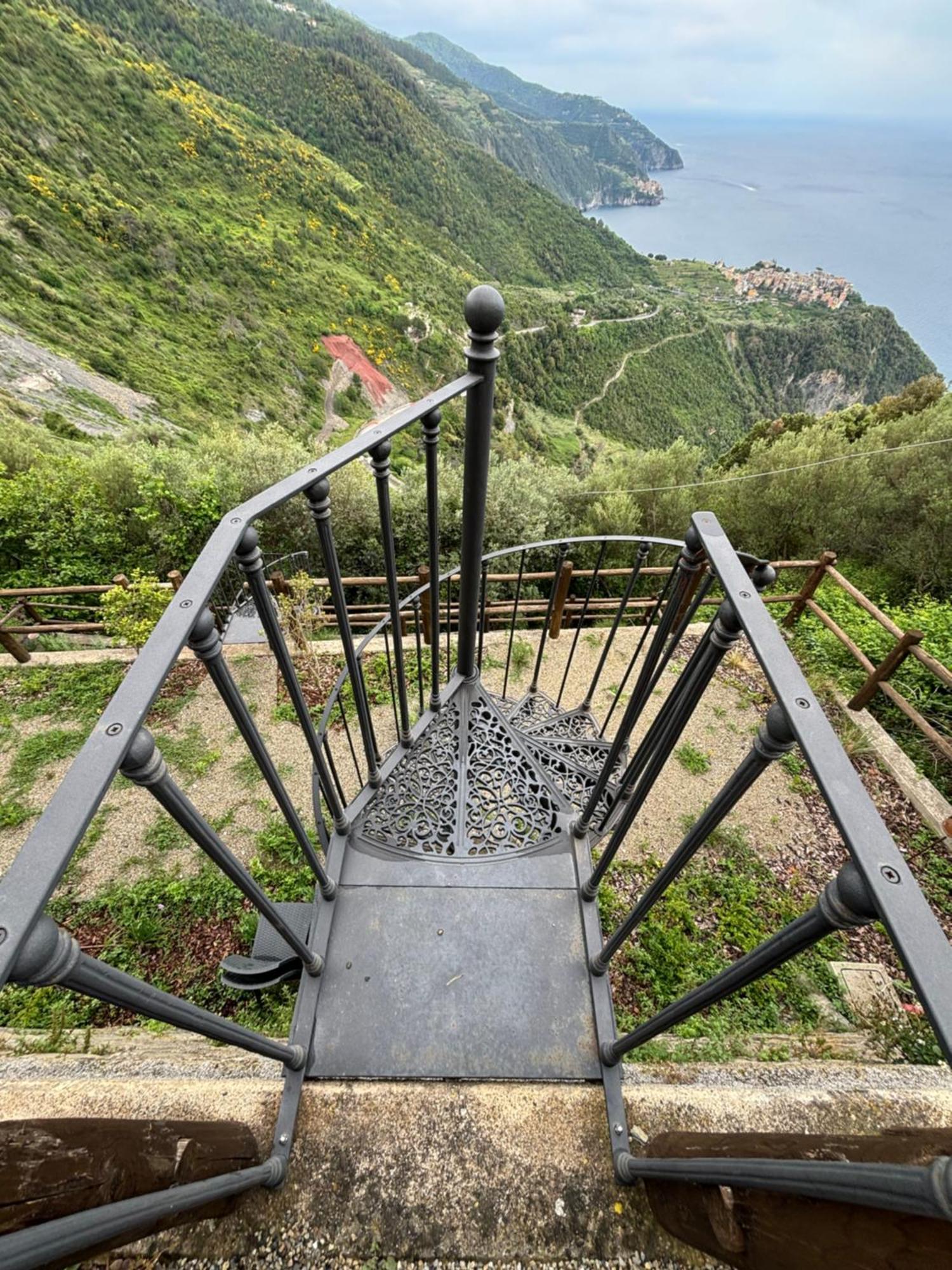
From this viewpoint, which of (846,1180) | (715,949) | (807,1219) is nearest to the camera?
(846,1180)

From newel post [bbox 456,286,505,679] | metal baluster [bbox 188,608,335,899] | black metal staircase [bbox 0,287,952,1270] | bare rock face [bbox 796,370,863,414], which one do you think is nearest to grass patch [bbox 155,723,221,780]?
black metal staircase [bbox 0,287,952,1270]

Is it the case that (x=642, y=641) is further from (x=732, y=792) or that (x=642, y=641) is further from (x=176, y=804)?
(x=176, y=804)

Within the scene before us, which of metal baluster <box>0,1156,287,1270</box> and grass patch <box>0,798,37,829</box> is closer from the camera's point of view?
metal baluster <box>0,1156,287,1270</box>

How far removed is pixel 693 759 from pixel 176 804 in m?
3.69

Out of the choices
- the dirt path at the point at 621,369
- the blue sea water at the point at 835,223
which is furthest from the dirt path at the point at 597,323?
the blue sea water at the point at 835,223

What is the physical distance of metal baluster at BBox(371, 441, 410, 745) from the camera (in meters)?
1.39

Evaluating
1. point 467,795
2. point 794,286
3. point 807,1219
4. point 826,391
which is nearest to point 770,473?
point 467,795

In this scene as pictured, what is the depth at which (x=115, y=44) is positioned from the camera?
4144cm

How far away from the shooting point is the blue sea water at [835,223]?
259 feet

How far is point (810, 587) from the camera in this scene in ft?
15.6

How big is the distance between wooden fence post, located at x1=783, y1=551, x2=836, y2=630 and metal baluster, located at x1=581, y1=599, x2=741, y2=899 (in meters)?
3.87

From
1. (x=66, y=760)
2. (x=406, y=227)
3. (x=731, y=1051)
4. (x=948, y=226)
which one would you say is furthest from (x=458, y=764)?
(x=948, y=226)

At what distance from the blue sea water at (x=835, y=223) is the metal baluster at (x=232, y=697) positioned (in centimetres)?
7192

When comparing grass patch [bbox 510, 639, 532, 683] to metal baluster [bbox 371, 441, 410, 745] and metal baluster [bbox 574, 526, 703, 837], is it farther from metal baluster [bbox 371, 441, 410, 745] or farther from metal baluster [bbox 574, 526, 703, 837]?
metal baluster [bbox 574, 526, 703, 837]
